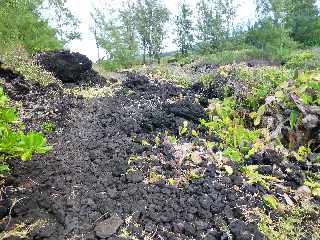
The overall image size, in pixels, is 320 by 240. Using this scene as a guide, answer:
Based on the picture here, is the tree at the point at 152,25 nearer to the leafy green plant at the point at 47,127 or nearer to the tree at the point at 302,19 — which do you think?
the tree at the point at 302,19

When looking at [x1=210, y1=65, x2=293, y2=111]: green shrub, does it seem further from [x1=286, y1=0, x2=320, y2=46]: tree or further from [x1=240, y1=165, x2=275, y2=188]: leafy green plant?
[x1=286, y1=0, x2=320, y2=46]: tree

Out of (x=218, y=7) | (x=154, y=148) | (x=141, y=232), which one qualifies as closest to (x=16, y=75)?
(x=154, y=148)

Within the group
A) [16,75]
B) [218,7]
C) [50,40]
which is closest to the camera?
[16,75]

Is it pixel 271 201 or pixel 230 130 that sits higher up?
pixel 230 130

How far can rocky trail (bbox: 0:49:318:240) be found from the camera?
336cm

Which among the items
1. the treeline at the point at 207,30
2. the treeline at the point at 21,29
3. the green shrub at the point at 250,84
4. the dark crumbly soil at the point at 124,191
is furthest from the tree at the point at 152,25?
the dark crumbly soil at the point at 124,191

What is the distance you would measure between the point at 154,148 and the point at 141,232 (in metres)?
1.41

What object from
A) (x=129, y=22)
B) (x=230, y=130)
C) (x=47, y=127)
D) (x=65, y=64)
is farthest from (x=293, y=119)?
(x=129, y=22)

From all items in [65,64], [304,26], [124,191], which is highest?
[304,26]

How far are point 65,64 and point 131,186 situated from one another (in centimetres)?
536

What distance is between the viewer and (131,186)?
3.87 m

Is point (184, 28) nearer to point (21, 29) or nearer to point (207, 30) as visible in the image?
point (207, 30)

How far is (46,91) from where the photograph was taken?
7250mm

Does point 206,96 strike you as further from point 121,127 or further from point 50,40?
point 50,40
